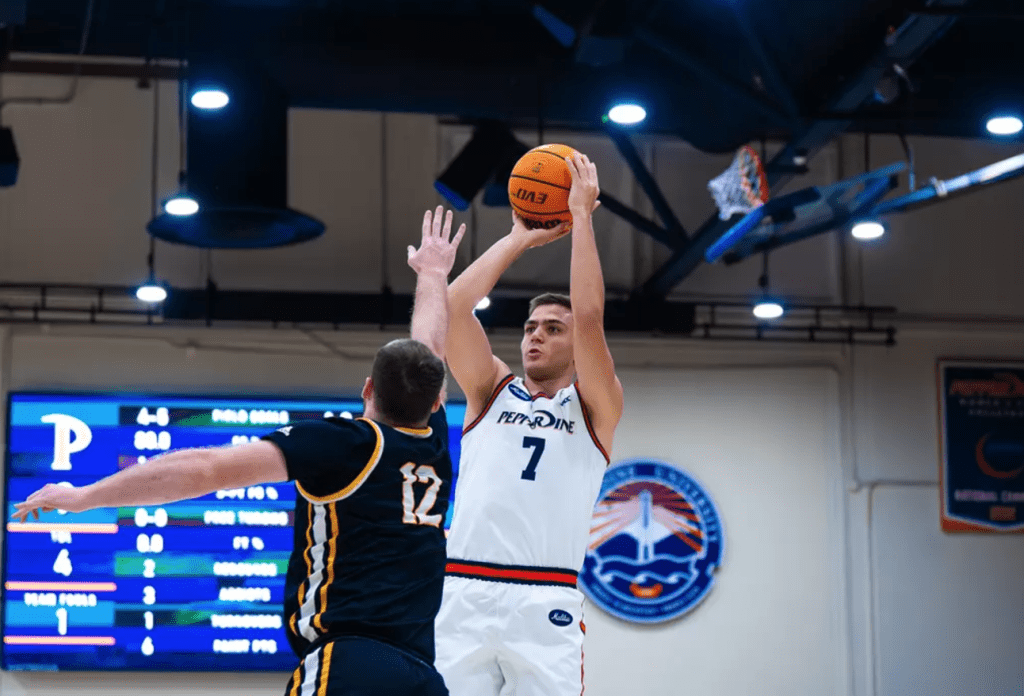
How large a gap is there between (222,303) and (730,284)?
4.71 meters

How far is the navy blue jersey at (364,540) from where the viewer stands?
12.8ft

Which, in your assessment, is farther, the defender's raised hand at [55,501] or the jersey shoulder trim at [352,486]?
the jersey shoulder trim at [352,486]

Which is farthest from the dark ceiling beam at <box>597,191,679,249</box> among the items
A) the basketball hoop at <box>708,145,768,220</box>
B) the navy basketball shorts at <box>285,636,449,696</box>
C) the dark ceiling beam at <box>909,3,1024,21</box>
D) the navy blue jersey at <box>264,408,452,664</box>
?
the navy basketball shorts at <box>285,636,449,696</box>

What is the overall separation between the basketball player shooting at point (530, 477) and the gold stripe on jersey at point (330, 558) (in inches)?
59.1

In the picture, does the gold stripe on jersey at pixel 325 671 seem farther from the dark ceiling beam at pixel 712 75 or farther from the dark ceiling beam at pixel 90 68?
the dark ceiling beam at pixel 90 68

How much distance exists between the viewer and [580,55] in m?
8.01

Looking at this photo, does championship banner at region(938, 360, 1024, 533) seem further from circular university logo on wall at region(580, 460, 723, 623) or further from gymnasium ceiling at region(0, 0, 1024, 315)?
gymnasium ceiling at region(0, 0, 1024, 315)

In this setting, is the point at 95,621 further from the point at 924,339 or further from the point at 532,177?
the point at 924,339

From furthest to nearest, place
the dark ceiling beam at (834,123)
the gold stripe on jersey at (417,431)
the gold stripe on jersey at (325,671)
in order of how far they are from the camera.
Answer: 1. the dark ceiling beam at (834,123)
2. the gold stripe on jersey at (417,431)
3. the gold stripe on jersey at (325,671)

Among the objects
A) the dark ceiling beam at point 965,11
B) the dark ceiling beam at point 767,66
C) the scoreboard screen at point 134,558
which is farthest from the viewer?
the scoreboard screen at point 134,558

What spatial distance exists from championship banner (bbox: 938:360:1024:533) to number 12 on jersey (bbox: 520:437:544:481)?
25.7 ft

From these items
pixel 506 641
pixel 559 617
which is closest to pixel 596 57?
pixel 559 617

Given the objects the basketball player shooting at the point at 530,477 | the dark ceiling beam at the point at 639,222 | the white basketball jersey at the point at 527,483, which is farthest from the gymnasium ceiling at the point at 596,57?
the white basketball jersey at the point at 527,483

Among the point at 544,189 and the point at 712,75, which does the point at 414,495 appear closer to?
the point at 544,189
